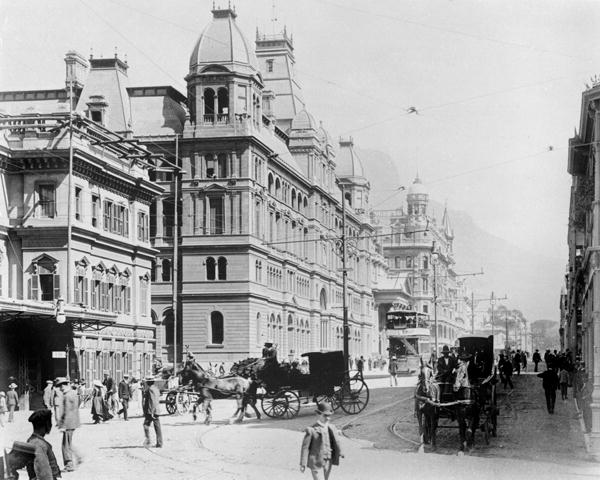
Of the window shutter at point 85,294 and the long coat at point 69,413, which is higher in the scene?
the window shutter at point 85,294

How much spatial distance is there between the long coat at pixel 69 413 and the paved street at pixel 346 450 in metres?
0.93

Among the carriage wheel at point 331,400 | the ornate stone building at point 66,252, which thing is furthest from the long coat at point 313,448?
the ornate stone building at point 66,252

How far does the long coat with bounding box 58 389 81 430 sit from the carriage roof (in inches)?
379

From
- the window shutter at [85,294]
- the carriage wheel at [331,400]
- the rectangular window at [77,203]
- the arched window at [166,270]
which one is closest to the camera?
the carriage wheel at [331,400]

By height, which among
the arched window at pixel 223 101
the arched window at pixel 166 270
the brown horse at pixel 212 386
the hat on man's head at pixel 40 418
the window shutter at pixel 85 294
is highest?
the arched window at pixel 223 101

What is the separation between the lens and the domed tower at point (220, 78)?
64.6 meters

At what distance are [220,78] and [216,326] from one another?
1782 centimetres

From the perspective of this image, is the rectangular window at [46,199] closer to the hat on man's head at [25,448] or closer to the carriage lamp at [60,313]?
the carriage lamp at [60,313]

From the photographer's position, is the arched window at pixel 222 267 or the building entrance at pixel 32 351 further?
the arched window at pixel 222 267

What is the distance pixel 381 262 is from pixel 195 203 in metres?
62.5

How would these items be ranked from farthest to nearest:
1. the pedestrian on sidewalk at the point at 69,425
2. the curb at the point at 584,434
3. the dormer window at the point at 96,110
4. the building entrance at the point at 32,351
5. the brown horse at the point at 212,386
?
the dormer window at the point at 96,110, the building entrance at the point at 32,351, the brown horse at the point at 212,386, the curb at the point at 584,434, the pedestrian on sidewalk at the point at 69,425

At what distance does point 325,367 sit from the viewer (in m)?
26.9

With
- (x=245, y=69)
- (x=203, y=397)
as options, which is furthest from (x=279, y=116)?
(x=203, y=397)

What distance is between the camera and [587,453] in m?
19.6
